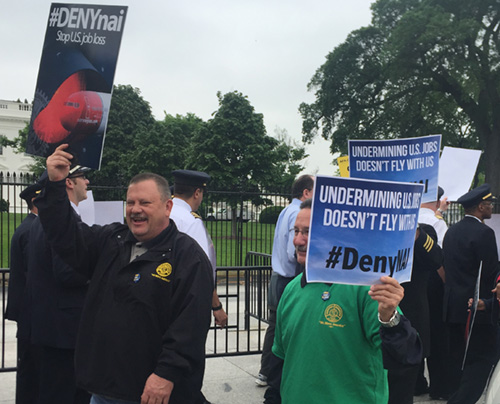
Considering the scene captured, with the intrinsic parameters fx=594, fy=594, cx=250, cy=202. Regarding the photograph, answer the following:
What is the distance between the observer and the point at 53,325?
379 cm

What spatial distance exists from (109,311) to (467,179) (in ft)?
15.1

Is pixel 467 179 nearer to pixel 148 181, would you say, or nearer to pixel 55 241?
pixel 148 181

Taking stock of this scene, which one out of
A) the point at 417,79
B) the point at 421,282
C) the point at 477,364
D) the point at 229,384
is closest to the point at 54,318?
the point at 421,282

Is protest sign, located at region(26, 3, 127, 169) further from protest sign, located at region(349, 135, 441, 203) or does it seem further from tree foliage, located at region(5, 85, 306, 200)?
tree foliage, located at region(5, 85, 306, 200)

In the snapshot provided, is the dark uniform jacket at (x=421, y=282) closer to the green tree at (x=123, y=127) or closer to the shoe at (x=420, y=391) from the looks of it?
the shoe at (x=420, y=391)

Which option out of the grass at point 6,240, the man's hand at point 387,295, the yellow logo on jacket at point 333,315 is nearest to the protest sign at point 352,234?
the man's hand at point 387,295

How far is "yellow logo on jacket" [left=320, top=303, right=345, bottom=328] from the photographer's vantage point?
98.3 inches

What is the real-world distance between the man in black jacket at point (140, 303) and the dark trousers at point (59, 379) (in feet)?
2.88

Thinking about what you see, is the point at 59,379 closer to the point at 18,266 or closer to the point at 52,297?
the point at 52,297

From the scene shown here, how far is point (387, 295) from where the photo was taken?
7.26ft

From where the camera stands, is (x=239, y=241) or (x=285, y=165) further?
(x=285, y=165)

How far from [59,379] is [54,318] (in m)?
0.39

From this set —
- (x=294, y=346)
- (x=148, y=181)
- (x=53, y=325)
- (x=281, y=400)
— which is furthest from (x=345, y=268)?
(x=53, y=325)

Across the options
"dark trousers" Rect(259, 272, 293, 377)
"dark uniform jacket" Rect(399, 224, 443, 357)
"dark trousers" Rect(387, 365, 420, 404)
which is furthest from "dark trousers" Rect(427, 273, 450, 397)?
"dark trousers" Rect(387, 365, 420, 404)
